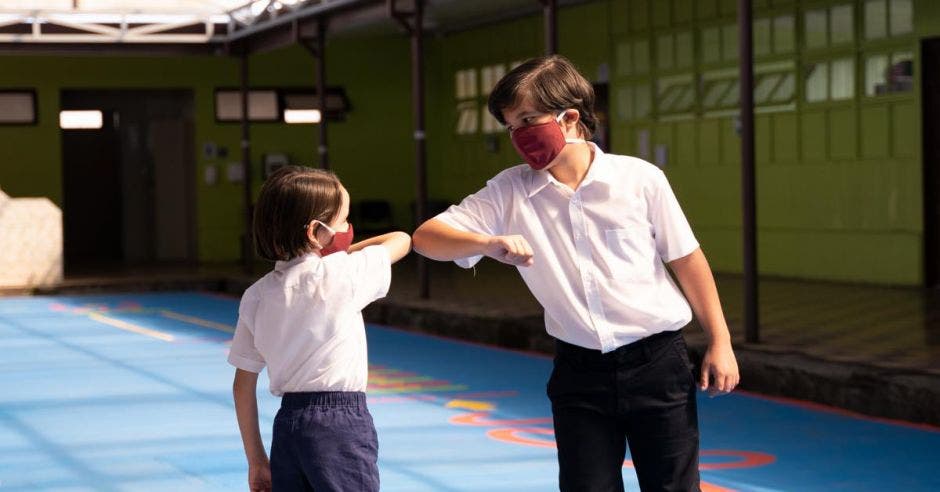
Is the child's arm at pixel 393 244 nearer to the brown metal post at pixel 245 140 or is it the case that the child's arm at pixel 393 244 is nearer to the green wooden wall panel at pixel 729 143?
the green wooden wall panel at pixel 729 143

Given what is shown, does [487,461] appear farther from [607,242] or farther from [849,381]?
[607,242]

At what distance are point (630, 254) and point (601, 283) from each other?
4.1 inches

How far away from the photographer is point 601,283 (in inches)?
149

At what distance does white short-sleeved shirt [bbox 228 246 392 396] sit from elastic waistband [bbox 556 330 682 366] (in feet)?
1.63

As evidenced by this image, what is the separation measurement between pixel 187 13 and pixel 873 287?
941 centimetres

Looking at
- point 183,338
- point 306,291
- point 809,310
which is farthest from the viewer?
point 183,338

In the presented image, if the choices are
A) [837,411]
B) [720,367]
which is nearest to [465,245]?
[720,367]

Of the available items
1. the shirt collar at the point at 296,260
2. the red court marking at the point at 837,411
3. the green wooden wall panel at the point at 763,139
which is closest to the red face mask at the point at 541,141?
the shirt collar at the point at 296,260

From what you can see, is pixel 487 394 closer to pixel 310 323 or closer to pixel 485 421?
pixel 485 421

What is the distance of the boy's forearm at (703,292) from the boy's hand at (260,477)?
1051 mm

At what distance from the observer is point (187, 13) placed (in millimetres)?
20297

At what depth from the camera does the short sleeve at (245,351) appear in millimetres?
3721

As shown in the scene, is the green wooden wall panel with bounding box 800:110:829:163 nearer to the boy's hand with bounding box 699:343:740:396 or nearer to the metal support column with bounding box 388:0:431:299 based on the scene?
the metal support column with bounding box 388:0:431:299

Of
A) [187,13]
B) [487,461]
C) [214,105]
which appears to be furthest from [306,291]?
[214,105]
